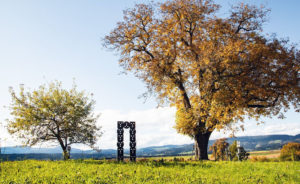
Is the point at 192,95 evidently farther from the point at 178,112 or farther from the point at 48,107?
the point at 48,107

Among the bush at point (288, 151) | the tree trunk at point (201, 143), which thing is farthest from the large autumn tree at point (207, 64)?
the bush at point (288, 151)

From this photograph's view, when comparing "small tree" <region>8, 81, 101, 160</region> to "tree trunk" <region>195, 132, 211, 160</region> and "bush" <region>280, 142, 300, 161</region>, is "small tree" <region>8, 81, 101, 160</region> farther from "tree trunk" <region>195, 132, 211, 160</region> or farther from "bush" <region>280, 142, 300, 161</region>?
"bush" <region>280, 142, 300, 161</region>

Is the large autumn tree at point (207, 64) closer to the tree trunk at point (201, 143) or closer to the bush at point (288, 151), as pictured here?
the tree trunk at point (201, 143)

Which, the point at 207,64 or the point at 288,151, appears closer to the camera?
the point at 207,64

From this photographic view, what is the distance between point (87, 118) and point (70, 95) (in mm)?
3695

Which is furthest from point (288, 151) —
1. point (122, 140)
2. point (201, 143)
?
point (122, 140)

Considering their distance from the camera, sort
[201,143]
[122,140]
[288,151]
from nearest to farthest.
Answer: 1. [122,140]
2. [201,143]
3. [288,151]

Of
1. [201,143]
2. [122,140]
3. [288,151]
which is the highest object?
[122,140]

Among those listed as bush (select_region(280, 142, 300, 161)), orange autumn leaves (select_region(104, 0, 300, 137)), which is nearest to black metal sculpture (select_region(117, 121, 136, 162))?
orange autumn leaves (select_region(104, 0, 300, 137))

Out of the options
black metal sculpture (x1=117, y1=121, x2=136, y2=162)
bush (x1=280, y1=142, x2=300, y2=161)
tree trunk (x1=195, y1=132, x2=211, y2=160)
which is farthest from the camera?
bush (x1=280, y1=142, x2=300, y2=161)

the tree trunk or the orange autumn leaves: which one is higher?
the orange autumn leaves

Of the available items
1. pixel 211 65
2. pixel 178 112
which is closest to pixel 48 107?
pixel 178 112

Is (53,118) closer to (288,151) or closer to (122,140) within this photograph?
(122,140)

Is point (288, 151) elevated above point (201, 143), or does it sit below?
below
